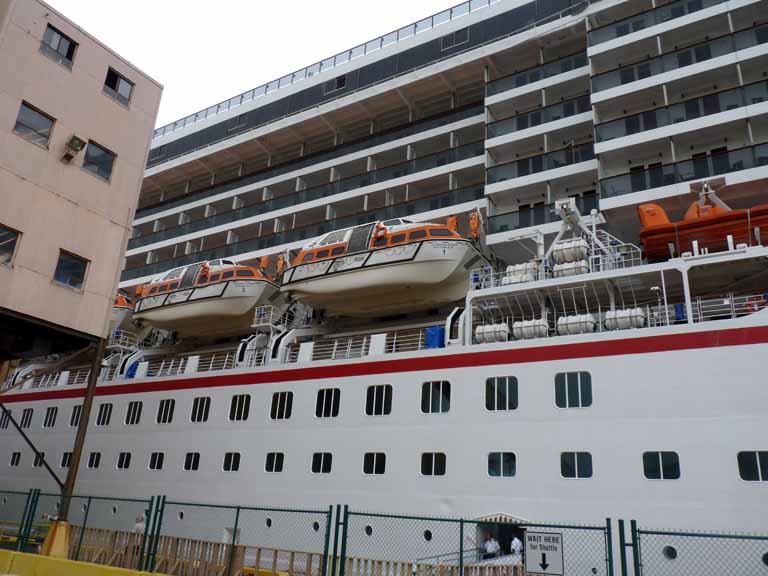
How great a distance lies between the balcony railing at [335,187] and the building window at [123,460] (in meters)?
10.5

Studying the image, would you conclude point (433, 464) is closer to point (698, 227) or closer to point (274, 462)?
point (274, 462)

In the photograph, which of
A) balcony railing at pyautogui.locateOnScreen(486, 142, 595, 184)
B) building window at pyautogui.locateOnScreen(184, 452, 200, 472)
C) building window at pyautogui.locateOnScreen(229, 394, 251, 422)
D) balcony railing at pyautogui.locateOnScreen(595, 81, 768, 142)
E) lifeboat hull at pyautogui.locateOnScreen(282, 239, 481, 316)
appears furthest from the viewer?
balcony railing at pyautogui.locateOnScreen(486, 142, 595, 184)

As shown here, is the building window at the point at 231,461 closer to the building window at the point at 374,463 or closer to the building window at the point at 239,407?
the building window at the point at 239,407

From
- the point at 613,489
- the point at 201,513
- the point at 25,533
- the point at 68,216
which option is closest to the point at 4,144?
the point at 68,216

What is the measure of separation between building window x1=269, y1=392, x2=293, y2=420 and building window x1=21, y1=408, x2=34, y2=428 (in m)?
12.7

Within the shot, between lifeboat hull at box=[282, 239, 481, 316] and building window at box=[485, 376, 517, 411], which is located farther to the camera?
lifeboat hull at box=[282, 239, 481, 316]

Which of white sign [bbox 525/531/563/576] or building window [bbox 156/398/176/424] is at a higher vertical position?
building window [bbox 156/398/176/424]

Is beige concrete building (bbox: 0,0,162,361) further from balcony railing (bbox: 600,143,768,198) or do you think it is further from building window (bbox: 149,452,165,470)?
balcony railing (bbox: 600,143,768,198)

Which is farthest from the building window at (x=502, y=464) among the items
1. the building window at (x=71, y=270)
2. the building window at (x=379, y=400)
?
the building window at (x=71, y=270)

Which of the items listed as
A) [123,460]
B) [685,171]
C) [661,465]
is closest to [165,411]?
[123,460]

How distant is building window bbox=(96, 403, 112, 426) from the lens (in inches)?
846

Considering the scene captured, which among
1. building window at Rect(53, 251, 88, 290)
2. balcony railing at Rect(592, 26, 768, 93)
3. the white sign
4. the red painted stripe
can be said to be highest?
balcony railing at Rect(592, 26, 768, 93)

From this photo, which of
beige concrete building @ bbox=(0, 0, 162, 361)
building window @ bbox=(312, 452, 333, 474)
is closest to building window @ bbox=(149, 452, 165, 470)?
beige concrete building @ bbox=(0, 0, 162, 361)

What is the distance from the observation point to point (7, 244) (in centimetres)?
1307
